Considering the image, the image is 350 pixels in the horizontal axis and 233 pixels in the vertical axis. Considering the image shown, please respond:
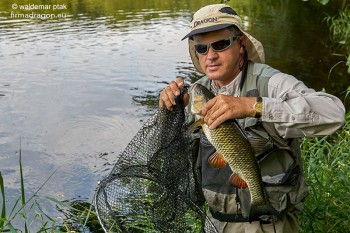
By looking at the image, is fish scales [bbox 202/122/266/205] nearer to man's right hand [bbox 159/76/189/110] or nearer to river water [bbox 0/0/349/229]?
man's right hand [bbox 159/76/189/110]

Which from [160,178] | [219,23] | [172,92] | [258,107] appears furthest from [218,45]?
[160,178]

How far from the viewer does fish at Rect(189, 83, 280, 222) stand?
2.70m

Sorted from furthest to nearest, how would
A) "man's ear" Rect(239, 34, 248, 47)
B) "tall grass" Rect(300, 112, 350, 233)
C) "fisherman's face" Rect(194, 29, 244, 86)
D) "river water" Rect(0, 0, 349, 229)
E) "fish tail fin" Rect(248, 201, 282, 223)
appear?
1. "river water" Rect(0, 0, 349, 229)
2. "tall grass" Rect(300, 112, 350, 233)
3. "man's ear" Rect(239, 34, 248, 47)
4. "fisherman's face" Rect(194, 29, 244, 86)
5. "fish tail fin" Rect(248, 201, 282, 223)

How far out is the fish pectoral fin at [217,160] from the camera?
9.76 feet

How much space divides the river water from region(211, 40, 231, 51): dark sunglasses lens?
1.60 m

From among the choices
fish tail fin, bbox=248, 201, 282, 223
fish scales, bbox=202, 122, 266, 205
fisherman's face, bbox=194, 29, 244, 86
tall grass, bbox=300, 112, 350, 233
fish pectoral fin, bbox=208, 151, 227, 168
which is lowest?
tall grass, bbox=300, 112, 350, 233

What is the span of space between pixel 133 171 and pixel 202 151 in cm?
46

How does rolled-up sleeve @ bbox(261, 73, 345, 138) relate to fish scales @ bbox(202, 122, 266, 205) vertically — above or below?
above

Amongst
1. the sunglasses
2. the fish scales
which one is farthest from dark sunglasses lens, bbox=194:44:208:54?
the fish scales

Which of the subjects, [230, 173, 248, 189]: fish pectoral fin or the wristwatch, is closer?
the wristwatch

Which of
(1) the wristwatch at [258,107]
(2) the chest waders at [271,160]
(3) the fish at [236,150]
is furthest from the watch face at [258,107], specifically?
(2) the chest waders at [271,160]

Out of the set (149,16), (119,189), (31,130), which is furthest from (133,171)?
(149,16)

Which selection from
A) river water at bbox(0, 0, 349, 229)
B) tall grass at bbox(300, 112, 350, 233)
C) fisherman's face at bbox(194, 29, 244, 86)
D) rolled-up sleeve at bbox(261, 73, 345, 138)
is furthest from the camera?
river water at bbox(0, 0, 349, 229)

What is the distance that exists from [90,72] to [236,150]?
37.9ft
